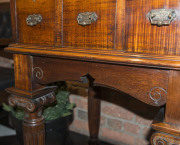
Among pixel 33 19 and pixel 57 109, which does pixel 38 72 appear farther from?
pixel 57 109

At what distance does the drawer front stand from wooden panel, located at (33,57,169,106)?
103 millimetres

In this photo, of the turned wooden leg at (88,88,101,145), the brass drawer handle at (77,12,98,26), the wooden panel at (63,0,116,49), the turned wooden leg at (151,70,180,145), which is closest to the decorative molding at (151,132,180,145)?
the turned wooden leg at (151,70,180,145)

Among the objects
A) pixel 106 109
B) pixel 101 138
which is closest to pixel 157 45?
pixel 106 109

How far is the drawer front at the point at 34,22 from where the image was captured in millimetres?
789

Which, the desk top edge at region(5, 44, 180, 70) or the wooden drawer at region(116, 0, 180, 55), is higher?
the wooden drawer at region(116, 0, 180, 55)

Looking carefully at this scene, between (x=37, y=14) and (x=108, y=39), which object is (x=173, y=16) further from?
(x=37, y=14)

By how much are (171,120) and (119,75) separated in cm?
21

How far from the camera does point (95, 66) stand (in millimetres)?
708

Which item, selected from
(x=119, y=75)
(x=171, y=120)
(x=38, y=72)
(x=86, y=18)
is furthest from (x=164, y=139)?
(x=38, y=72)

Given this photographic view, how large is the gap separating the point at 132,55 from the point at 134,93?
0.43 ft

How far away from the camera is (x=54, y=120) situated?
1305mm

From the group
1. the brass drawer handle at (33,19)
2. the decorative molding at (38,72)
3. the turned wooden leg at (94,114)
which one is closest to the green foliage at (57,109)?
the turned wooden leg at (94,114)

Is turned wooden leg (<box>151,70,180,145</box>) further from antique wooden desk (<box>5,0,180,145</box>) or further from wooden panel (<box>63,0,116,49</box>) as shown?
wooden panel (<box>63,0,116,49</box>)

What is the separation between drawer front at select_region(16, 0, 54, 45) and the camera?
0.79 meters
